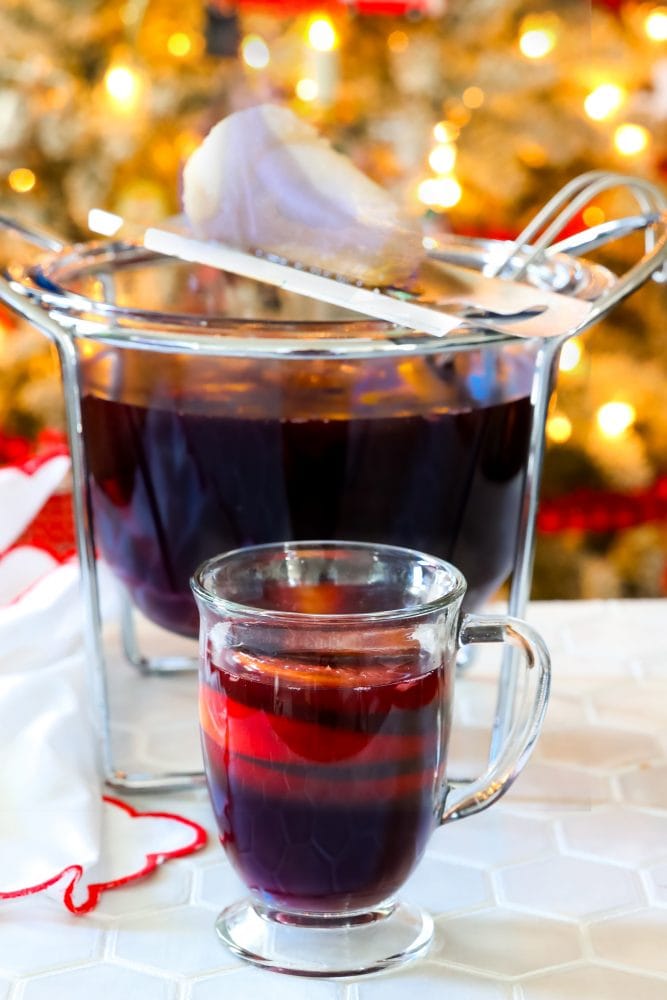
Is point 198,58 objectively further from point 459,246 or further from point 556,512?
point 459,246

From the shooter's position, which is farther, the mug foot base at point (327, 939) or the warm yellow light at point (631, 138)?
the warm yellow light at point (631, 138)

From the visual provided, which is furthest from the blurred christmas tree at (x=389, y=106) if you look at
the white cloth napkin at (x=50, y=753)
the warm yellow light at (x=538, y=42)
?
the white cloth napkin at (x=50, y=753)

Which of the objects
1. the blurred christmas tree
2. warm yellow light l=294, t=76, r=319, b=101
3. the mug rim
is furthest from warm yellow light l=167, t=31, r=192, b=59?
the mug rim

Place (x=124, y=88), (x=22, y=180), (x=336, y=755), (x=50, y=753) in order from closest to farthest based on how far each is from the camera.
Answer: (x=336, y=755) → (x=50, y=753) → (x=124, y=88) → (x=22, y=180)

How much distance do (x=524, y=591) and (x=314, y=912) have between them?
0.72ft

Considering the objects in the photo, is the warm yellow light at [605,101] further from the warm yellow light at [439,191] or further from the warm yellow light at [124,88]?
the warm yellow light at [124,88]

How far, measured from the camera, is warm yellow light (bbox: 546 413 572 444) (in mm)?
1839

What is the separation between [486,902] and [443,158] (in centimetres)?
139

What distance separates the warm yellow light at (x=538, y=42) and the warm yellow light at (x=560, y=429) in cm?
50

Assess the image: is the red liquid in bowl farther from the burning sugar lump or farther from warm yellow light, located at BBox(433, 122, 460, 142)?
warm yellow light, located at BBox(433, 122, 460, 142)

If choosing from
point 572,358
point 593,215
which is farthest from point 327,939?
point 593,215

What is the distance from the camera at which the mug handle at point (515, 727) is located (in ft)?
1.59

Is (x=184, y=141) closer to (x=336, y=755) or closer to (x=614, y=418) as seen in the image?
(x=614, y=418)

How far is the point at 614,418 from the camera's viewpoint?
1849 millimetres
